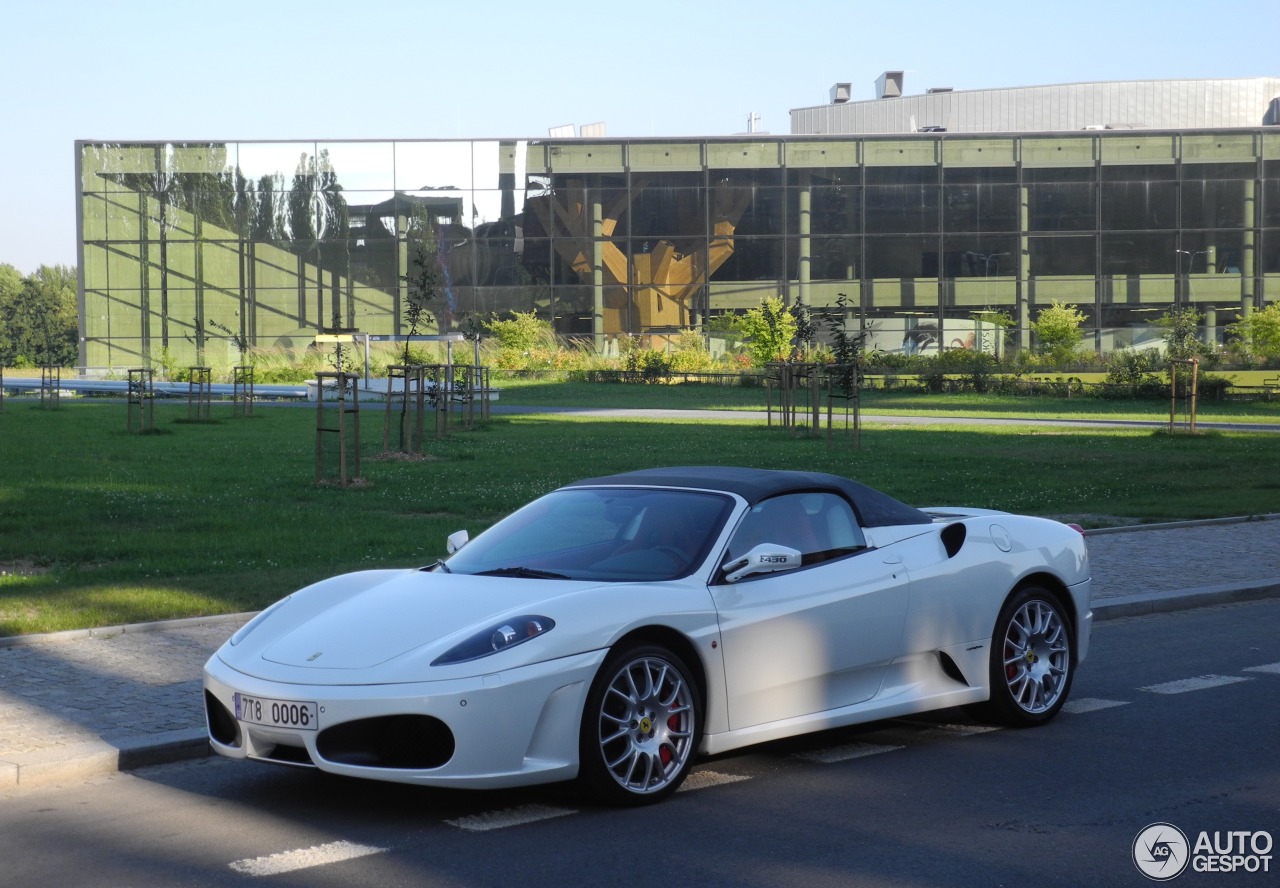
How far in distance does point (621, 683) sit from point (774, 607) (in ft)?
2.89

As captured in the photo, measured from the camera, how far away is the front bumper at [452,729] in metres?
5.44

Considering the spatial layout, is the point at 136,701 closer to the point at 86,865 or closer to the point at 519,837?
the point at 86,865

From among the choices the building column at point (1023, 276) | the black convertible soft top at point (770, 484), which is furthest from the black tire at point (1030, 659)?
the building column at point (1023, 276)

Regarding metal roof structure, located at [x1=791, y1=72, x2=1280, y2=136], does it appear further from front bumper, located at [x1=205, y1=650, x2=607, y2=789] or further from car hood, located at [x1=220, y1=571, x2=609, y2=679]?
front bumper, located at [x1=205, y1=650, x2=607, y2=789]

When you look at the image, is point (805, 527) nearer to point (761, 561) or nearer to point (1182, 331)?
point (761, 561)

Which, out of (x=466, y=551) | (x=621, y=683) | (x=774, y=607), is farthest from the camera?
(x=466, y=551)

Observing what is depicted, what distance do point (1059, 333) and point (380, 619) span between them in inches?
2221

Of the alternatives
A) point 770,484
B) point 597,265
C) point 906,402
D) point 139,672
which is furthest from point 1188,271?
point 139,672

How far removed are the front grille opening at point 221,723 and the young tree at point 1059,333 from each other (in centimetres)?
5601

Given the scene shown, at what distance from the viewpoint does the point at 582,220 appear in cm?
6391

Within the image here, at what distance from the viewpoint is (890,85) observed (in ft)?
316

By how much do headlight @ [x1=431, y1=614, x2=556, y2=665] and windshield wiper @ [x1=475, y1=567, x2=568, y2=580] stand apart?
65 centimetres

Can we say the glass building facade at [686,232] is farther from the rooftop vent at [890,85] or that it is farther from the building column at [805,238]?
the rooftop vent at [890,85]

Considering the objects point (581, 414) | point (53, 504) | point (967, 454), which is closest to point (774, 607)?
point (53, 504)
